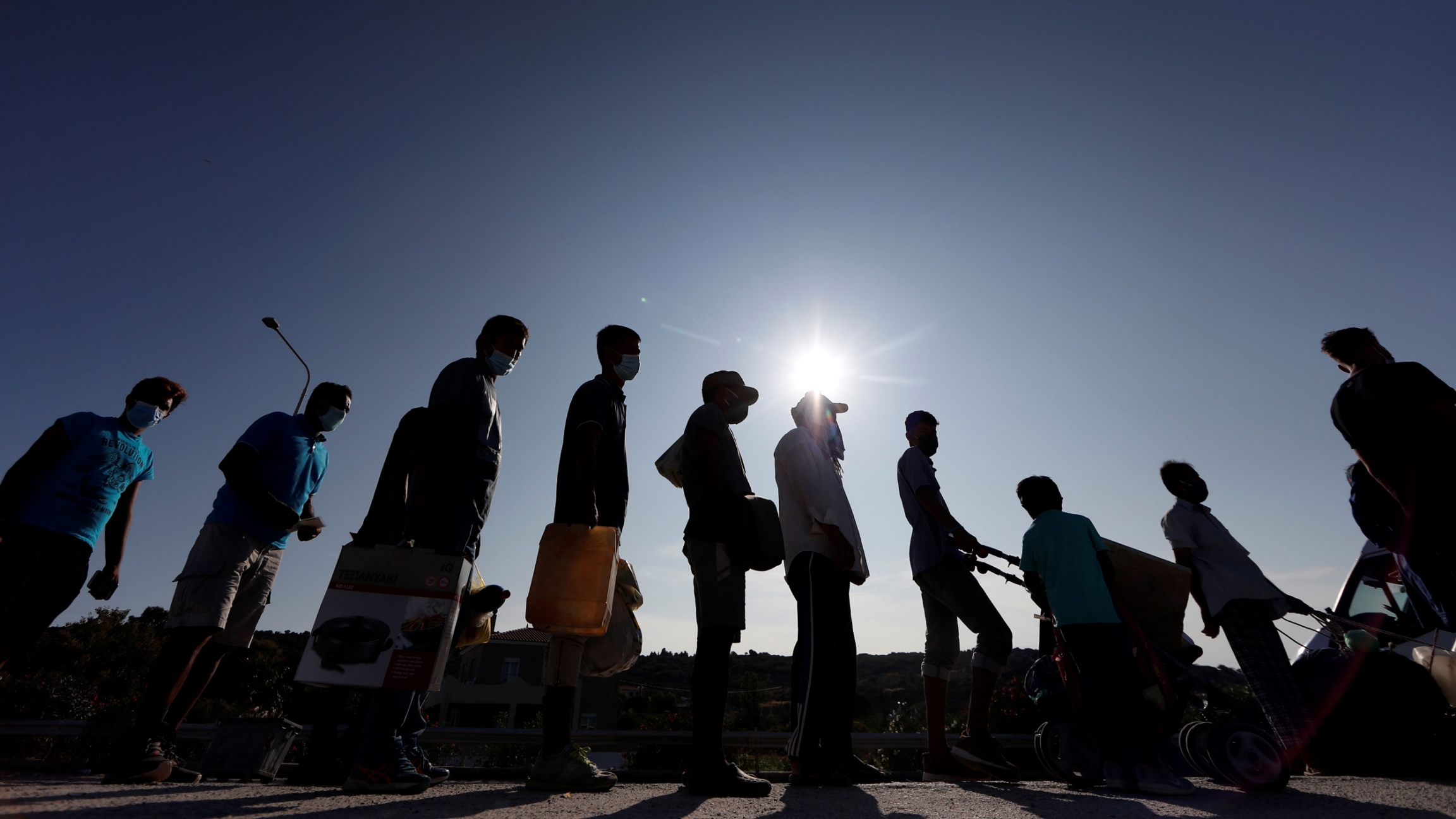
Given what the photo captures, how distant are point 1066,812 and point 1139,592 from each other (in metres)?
2.04

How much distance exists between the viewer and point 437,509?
3.04m

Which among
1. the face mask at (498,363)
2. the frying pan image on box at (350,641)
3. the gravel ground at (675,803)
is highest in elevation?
the face mask at (498,363)

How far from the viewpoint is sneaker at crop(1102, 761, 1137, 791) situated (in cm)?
307

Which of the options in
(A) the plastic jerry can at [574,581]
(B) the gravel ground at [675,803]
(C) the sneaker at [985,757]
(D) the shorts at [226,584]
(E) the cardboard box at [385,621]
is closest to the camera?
(B) the gravel ground at [675,803]

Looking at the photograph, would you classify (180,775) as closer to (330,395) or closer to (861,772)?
(330,395)

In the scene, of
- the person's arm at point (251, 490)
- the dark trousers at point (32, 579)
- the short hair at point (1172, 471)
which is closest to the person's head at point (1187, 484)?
the short hair at point (1172, 471)

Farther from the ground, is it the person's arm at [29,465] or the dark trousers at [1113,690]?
the person's arm at [29,465]

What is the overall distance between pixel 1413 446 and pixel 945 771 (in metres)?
2.97

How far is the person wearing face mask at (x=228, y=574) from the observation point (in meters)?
3.06

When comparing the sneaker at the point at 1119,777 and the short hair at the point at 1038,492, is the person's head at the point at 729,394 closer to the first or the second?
the short hair at the point at 1038,492

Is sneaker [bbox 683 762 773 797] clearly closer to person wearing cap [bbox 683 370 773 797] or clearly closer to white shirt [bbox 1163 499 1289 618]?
person wearing cap [bbox 683 370 773 797]

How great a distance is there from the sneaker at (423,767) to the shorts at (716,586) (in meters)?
1.49

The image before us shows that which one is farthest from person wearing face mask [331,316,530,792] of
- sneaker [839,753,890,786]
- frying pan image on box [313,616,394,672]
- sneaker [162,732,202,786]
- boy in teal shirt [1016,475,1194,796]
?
boy in teal shirt [1016,475,1194,796]

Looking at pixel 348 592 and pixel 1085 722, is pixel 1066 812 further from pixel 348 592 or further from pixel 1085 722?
pixel 348 592
